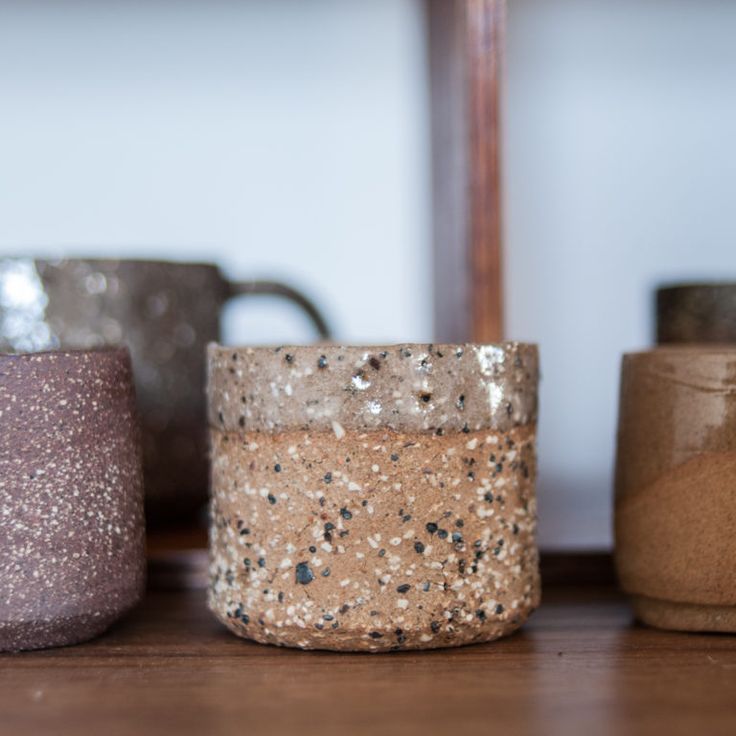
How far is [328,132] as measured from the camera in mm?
891

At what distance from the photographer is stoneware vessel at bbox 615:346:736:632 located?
0.52 m

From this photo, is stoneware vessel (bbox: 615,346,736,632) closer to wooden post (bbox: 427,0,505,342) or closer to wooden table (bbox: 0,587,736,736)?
wooden table (bbox: 0,587,736,736)

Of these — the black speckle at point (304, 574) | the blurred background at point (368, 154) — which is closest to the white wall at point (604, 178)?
the blurred background at point (368, 154)

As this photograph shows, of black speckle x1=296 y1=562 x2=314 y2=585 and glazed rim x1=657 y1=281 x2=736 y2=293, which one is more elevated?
glazed rim x1=657 y1=281 x2=736 y2=293

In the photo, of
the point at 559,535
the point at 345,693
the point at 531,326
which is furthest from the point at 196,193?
the point at 345,693

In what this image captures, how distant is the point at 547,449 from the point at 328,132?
1.14ft

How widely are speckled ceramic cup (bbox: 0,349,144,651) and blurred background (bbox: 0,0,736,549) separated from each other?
0.36 meters

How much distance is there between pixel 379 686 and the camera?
461 millimetres

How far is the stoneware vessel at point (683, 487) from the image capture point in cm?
52

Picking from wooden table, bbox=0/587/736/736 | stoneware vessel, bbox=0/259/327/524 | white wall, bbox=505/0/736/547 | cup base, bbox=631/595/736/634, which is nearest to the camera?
wooden table, bbox=0/587/736/736

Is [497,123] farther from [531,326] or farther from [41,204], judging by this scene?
[41,204]

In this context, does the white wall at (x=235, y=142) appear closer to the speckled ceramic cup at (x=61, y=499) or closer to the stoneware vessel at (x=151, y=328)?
the stoneware vessel at (x=151, y=328)

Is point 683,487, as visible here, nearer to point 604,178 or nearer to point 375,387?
point 375,387

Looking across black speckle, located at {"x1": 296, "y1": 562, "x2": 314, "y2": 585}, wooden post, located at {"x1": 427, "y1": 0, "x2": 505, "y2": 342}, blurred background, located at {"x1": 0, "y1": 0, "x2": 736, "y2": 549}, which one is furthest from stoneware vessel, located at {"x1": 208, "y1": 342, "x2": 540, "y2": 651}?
blurred background, located at {"x1": 0, "y1": 0, "x2": 736, "y2": 549}
